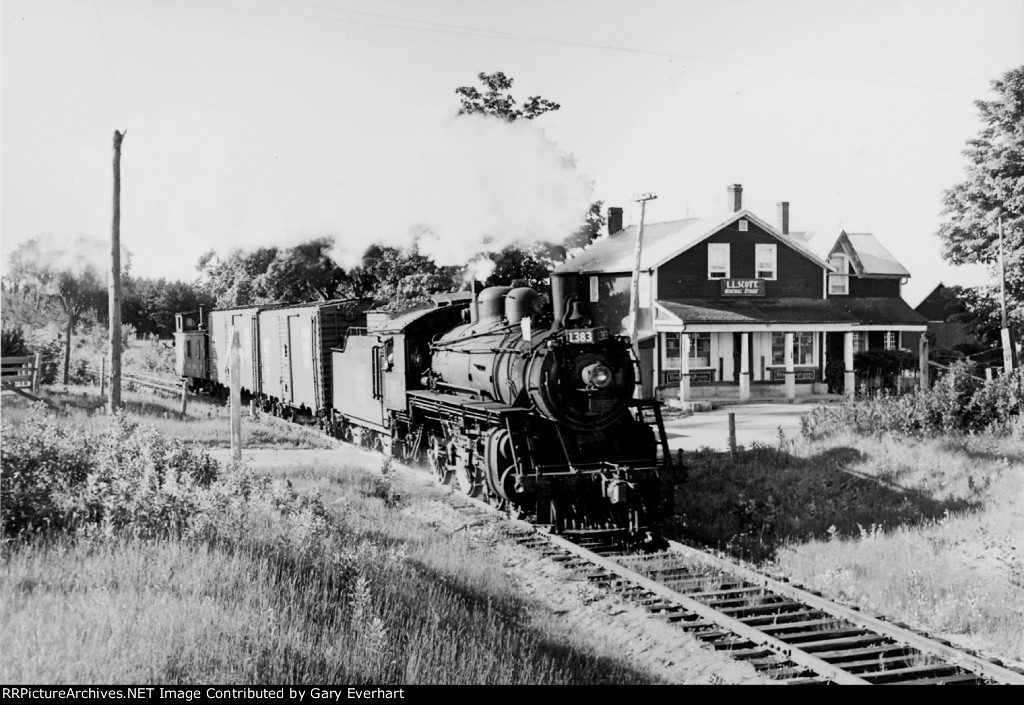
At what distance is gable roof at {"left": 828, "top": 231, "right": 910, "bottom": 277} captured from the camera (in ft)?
105

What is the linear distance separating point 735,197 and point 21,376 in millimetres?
26111

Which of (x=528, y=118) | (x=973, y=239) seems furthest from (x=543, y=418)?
(x=973, y=239)

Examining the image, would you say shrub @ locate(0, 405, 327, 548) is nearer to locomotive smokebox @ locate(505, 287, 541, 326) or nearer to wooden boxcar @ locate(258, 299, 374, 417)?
locomotive smokebox @ locate(505, 287, 541, 326)

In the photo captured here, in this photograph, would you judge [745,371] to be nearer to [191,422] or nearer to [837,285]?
[837,285]

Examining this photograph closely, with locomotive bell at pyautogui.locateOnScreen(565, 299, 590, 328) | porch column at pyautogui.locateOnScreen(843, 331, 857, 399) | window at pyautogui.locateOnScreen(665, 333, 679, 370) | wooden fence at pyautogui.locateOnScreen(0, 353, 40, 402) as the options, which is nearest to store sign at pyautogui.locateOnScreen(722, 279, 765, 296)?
window at pyautogui.locateOnScreen(665, 333, 679, 370)

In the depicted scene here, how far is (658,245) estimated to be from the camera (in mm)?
30562

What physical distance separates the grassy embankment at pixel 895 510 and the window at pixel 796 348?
49.0 feet

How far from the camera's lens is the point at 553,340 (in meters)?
9.66

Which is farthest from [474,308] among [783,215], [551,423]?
[783,215]

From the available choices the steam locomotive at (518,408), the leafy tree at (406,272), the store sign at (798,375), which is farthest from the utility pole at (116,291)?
the store sign at (798,375)

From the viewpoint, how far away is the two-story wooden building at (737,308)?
2770cm

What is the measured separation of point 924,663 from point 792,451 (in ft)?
25.7

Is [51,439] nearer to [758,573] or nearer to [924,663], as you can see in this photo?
[758,573]

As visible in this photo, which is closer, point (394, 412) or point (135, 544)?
point (135, 544)
